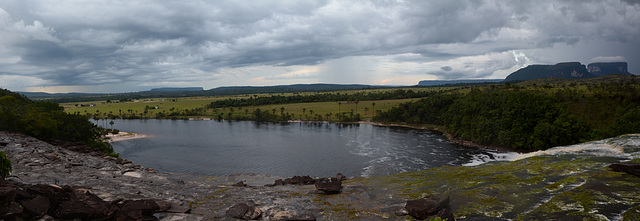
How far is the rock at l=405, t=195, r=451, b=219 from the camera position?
57.5 feet

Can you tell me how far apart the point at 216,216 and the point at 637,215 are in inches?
920

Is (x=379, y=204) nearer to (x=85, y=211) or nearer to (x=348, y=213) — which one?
(x=348, y=213)

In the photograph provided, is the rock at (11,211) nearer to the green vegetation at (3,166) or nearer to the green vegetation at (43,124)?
the green vegetation at (3,166)

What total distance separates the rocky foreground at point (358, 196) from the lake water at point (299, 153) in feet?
131

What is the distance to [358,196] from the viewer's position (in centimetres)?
2366

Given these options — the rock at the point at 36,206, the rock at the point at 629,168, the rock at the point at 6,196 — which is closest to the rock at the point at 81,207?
the rock at the point at 36,206

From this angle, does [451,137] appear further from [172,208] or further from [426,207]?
[172,208]

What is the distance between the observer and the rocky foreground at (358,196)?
16.0 meters

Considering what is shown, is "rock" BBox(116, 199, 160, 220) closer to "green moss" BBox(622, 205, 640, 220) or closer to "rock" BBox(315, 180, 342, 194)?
"rock" BBox(315, 180, 342, 194)

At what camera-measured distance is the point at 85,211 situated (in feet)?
46.2

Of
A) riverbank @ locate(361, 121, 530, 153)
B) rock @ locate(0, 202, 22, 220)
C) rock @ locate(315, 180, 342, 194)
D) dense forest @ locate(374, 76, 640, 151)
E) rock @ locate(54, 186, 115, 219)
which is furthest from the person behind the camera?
riverbank @ locate(361, 121, 530, 153)

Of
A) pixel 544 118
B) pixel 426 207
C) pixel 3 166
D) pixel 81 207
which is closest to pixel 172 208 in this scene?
pixel 81 207

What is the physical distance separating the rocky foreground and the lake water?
1573 inches

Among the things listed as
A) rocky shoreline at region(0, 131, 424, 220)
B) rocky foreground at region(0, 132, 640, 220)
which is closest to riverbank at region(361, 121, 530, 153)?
rocky foreground at region(0, 132, 640, 220)
